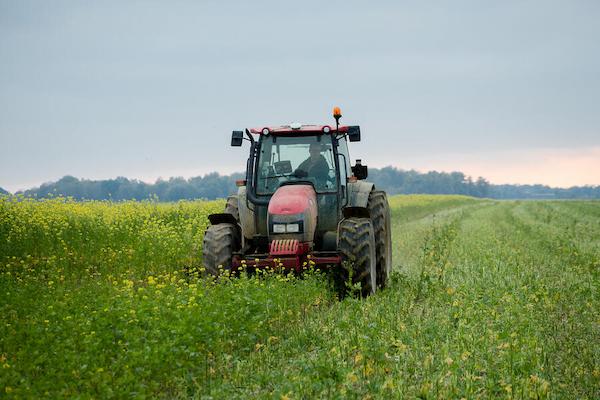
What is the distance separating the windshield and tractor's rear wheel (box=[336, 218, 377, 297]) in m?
1.05

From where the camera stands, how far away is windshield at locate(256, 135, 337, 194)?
10828mm

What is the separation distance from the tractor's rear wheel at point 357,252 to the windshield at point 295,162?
105cm

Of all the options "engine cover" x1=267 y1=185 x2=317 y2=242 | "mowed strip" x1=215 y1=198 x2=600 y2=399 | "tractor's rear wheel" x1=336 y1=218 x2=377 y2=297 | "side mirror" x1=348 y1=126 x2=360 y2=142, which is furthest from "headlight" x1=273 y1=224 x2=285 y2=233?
"side mirror" x1=348 y1=126 x2=360 y2=142

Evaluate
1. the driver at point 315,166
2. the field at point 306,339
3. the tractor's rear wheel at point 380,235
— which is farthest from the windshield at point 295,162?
the field at point 306,339

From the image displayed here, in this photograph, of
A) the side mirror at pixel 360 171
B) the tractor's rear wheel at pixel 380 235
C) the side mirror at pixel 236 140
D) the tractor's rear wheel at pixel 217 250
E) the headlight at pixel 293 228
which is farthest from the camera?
the side mirror at pixel 360 171

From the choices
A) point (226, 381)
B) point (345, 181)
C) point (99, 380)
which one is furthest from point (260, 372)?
point (345, 181)

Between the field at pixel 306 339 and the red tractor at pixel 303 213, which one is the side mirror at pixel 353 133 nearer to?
the red tractor at pixel 303 213

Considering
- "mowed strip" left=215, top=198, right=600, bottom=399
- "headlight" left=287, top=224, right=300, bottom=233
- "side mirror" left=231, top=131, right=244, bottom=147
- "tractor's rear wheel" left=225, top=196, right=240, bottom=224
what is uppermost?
"side mirror" left=231, top=131, right=244, bottom=147

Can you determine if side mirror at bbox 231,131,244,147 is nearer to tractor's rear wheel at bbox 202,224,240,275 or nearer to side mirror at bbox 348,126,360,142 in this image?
tractor's rear wheel at bbox 202,224,240,275

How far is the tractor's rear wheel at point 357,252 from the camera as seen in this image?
9773 mm

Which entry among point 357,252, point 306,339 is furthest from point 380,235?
point 306,339

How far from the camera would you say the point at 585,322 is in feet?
27.4

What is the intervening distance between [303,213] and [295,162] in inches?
55.4

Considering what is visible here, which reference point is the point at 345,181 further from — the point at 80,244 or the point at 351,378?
the point at 80,244
